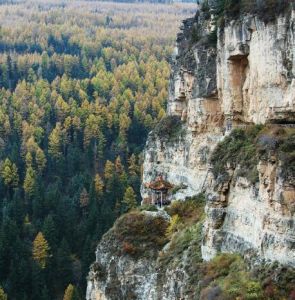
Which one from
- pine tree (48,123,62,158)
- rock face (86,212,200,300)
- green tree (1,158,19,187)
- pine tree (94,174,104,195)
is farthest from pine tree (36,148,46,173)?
rock face (86,212,200,300)

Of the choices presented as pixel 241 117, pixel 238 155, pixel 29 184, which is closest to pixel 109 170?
pixel 29 184

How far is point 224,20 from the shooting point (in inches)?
1486

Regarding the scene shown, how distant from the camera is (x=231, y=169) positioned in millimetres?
33375

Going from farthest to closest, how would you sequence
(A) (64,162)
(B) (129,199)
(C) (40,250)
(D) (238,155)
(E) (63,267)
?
(A) (64,162), (B) (129,199), (C) (40,250), (E) (63,267), (D) (238,155)

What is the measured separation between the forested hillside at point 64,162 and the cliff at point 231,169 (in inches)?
901

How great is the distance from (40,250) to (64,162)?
2825 cm

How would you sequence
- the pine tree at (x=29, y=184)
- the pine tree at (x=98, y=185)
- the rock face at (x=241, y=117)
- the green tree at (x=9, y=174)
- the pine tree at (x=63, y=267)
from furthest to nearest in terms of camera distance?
the green tree at (x=9, y=174), the pine tree at (x=29, y=184), the pine tree at (x=98, y=185), the pine tree at (x=63, y=267), the rock face at (x=241, y=117)

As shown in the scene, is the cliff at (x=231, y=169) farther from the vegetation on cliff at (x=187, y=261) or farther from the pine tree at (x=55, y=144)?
the pine tree at (x=55, y=144)

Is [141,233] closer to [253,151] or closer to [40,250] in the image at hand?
[253,151]

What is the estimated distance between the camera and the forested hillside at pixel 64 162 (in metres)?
71.0

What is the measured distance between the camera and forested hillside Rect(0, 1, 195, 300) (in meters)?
71.0

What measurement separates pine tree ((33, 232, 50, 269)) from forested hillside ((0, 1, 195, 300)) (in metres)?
0.12

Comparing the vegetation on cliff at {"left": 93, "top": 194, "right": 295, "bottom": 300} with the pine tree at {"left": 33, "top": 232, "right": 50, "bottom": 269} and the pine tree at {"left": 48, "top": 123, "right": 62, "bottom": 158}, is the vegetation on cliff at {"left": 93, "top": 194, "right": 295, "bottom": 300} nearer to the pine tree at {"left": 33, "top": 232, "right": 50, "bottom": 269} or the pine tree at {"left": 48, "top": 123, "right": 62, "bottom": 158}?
the pine tree at {"left": 33, "top": 232, "right": 50, "bottom": 269}

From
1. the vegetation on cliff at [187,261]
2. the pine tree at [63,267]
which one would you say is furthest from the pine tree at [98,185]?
the vegetation on cliff at [187,261]
